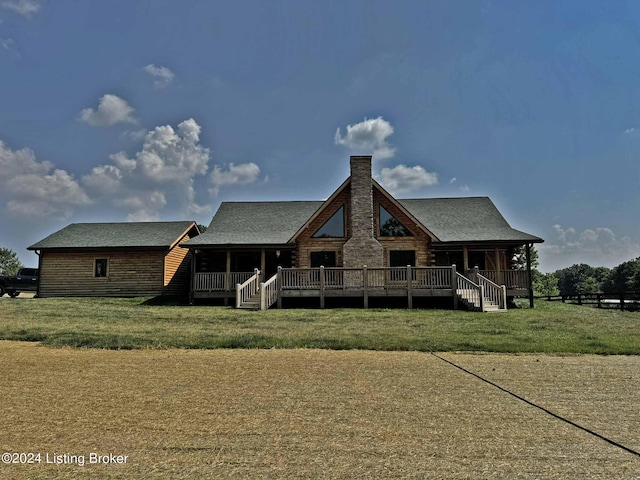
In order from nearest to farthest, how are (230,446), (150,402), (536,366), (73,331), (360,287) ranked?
(230,446) < (150,402) < (536,366) < (73,331) < (360,287)

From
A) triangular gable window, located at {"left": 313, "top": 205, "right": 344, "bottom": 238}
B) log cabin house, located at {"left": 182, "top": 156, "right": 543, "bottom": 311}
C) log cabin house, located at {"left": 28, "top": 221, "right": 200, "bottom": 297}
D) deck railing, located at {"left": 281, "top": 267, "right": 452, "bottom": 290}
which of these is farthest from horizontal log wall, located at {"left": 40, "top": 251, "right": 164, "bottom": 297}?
deck railing, located at {"left": 281, "top": 267, "right": 452, "bottom": 290}

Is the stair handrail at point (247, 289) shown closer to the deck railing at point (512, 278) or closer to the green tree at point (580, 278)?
the deck railing at point (512, 278)

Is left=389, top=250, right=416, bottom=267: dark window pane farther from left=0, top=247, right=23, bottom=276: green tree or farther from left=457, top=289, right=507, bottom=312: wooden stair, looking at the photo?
left=0, top=247, right=23, bottom=276: green tree

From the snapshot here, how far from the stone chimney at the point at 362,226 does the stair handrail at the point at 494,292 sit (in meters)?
4.97

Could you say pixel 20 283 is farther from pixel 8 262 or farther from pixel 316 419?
pixel 8 262

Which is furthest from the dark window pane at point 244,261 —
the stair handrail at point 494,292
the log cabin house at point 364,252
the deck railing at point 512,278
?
the stair handrail at point 494,292

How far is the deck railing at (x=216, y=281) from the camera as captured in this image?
2236 centimetres

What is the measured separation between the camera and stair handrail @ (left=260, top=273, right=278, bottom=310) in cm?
1852

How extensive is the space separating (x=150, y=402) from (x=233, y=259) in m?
20.6

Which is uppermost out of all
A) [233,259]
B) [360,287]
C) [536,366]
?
[233,259]

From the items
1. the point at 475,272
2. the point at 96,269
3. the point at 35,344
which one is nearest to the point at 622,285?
the point at 475,272

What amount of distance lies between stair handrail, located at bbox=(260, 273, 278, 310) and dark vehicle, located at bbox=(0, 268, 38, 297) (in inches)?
714

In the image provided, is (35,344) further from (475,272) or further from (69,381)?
(475,272)

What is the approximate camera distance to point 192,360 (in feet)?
27.6
